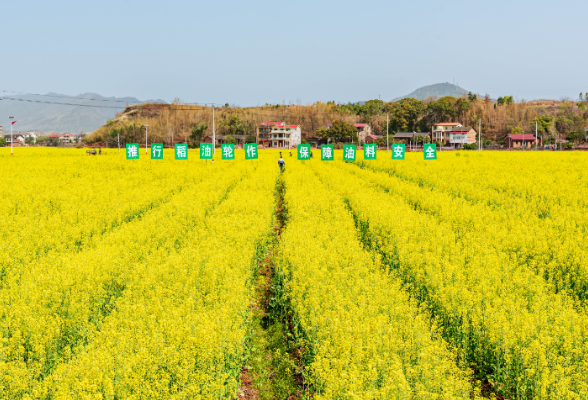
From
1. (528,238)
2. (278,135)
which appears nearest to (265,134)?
(278,135)

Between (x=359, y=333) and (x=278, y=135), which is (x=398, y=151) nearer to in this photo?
(x=359, y=333)

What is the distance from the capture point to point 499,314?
5.99 meters

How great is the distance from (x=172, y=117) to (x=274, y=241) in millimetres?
152185

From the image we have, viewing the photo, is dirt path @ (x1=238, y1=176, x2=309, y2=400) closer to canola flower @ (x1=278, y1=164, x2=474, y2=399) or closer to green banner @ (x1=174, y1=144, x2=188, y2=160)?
canola flower @ (x1=278, y1=164, x2=474, y2=399)

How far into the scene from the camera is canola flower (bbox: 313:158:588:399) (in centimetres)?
497

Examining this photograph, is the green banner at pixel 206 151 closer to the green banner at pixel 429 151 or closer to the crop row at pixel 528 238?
the green banner at pixel 429 151

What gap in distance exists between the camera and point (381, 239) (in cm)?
1099

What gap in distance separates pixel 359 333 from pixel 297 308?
1461 mm

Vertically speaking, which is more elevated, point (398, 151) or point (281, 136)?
point (281, 136)

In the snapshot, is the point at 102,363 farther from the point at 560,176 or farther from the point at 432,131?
the point at 432,131

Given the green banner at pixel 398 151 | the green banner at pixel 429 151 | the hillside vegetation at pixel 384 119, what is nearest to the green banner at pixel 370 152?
the green banner at pixel 398 151

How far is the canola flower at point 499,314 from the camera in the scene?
4973 mm

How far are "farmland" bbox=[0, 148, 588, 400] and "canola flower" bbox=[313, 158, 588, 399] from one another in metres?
0.03

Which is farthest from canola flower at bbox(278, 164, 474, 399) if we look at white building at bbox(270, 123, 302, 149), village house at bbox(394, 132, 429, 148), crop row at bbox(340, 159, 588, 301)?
white building at bbox(270, 123, 302, 149)
